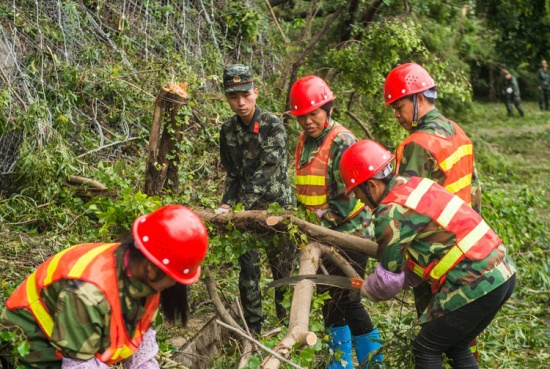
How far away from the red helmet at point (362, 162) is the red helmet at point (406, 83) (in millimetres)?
786

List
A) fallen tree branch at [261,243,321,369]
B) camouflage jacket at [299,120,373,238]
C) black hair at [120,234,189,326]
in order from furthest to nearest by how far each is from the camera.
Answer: camouflage jacket at [299,120,373,238] → fallen tree branch at [261,243,321,369] → black hair at [120,234,189,326]

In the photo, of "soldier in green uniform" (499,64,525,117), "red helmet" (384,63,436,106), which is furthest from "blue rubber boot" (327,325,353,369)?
"soldier in green uniform" (499,64,525,117)

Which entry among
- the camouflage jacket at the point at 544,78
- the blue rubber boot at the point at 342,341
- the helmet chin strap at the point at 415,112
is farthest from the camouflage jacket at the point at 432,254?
the camouflage jacket at the point at 544,78

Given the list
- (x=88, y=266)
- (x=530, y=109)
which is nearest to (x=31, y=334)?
(x=88, y=266)

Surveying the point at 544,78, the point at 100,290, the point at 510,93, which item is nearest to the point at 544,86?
the point at 544,78

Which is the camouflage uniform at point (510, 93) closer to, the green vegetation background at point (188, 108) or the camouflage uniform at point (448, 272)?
the green vegetation background at point (188, 108)

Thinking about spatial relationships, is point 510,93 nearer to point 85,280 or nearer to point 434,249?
point 434,249

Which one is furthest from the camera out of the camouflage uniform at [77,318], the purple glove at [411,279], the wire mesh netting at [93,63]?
the wire mesh netting at [93,63]

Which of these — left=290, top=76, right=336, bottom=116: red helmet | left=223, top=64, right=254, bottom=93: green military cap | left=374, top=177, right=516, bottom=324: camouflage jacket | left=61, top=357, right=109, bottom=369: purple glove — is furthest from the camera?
left=223, top=64, right=254, bottom=93: green military cap

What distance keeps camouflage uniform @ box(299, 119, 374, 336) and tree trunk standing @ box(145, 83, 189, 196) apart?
1.18m

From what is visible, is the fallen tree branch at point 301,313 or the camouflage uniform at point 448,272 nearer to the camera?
the camouflage uniform at point 448,272

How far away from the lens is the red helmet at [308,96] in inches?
188

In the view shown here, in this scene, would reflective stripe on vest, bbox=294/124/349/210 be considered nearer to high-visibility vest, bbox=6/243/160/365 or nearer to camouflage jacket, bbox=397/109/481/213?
camouflage jacket, bbox=397/109/481/213

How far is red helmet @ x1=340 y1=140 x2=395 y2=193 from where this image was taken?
3.76 meters
